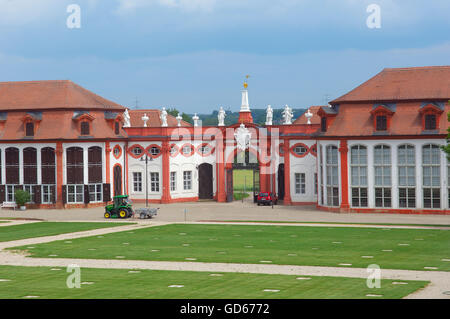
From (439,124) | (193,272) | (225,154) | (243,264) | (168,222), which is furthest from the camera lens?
(225,154)

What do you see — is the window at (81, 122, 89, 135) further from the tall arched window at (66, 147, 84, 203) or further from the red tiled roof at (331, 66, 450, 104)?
the red tiled roof at (331, 66, 450, 104)

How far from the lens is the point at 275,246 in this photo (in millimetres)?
44375

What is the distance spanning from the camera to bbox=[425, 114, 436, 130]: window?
65000 millimetres

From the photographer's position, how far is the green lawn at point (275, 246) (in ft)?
127

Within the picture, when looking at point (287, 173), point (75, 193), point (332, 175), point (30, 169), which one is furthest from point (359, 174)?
point (30, 169)

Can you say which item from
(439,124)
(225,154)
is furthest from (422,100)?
(225,154)

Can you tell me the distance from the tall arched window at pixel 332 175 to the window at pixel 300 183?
786 centimetres

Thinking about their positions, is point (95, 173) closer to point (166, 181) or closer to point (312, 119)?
point (166, 181)

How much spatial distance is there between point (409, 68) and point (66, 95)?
3342cm

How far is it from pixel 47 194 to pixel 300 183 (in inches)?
983

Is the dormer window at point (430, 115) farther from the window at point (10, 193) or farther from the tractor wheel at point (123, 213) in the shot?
the window at point (10, 193)

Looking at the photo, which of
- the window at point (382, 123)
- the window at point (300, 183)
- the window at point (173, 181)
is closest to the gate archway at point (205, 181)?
the window at point (173, 181)

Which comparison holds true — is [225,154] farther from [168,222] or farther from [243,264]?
[243,264]

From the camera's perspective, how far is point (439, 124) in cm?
6494
